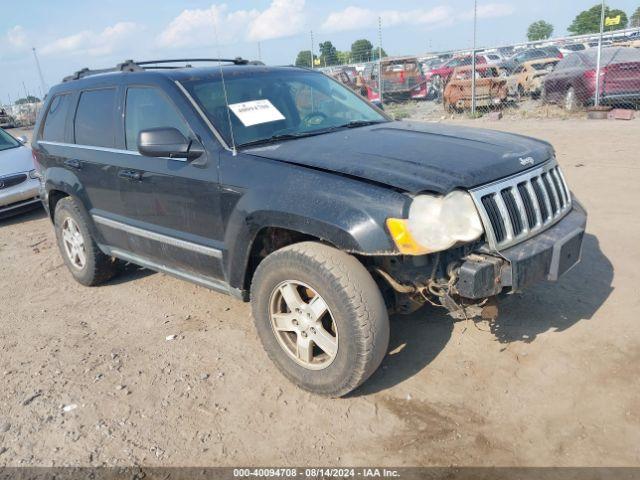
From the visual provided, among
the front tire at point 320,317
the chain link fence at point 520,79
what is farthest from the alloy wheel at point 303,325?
the chain link fence at point 520,79

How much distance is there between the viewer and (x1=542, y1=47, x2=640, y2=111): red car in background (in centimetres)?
1276

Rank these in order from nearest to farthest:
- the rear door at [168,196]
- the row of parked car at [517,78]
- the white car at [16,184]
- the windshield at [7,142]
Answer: the rear door at [168,196] < the white car at [16,184] < the windshield at [7,142] < the row of parked car at [517,78]

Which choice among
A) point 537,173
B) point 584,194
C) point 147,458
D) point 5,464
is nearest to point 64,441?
point 5,464

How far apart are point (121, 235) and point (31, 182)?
4911 mm

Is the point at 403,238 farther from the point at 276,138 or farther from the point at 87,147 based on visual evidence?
the point at 87,147

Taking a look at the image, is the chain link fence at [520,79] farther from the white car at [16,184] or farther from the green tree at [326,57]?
the white car at [16,184]

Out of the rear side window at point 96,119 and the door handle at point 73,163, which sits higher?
the rear side window at point 96,119

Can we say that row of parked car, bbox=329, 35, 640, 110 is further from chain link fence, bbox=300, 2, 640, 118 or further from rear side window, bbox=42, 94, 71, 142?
rear side window, bbox=42, 94, 71, 142

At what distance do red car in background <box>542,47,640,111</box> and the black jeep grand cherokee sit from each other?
1093 cm

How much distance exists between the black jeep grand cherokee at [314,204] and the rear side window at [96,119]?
0.02 meters

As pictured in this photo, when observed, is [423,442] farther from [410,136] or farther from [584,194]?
[584,194]

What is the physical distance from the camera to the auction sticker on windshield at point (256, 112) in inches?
143

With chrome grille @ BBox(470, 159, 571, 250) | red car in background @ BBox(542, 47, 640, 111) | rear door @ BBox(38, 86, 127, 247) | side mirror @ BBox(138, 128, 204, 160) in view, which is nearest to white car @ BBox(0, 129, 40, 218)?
rear door @ BBox(38, 86, 127, 247)

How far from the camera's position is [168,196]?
375cm
